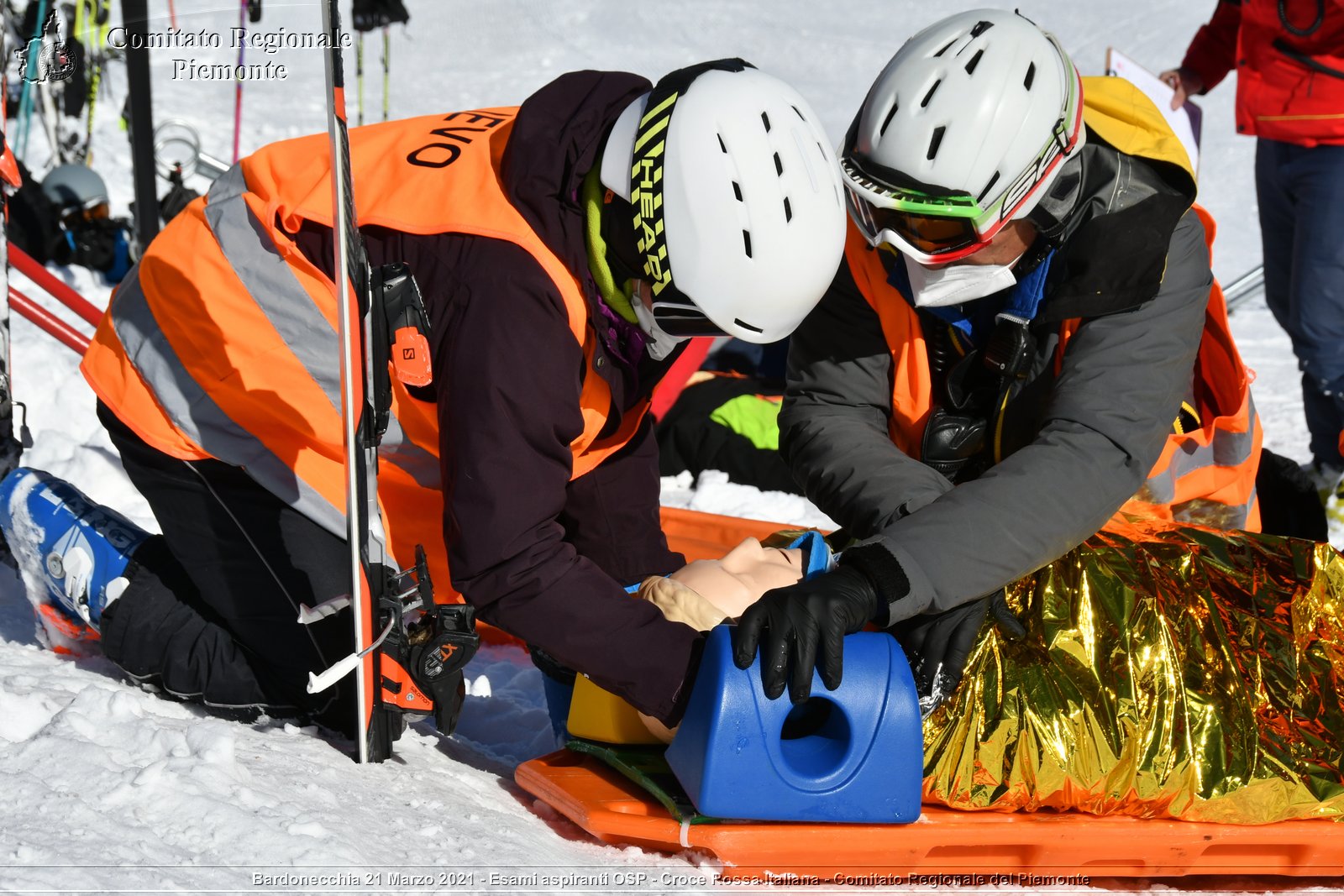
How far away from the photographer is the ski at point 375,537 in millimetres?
2100

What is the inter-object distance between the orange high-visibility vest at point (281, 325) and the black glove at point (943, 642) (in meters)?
0.73

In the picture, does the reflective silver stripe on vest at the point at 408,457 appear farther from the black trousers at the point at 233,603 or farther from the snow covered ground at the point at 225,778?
the snow covered ground at the point at 225,778

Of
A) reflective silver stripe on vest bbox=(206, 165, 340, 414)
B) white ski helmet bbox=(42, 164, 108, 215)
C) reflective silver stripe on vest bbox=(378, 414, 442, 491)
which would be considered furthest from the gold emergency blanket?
white ski helmet bbox=(42, 164, 108, 215)

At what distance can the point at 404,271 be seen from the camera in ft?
6.93

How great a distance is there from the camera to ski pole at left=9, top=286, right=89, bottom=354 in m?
3.86

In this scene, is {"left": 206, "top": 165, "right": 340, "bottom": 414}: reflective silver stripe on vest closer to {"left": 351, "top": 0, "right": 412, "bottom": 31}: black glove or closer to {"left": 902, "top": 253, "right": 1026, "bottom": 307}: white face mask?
{"left": 902, "top": 253, "right": 1026, "bottom": 307}: white face mask

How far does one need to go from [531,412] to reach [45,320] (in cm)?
251

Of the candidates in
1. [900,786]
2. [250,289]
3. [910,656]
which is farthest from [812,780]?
[250,289]

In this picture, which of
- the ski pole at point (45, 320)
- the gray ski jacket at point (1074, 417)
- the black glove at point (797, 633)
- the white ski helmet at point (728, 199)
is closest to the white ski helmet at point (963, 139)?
the gray ski jacket at point (1074, 417)

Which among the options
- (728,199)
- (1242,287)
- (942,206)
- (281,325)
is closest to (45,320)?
(281,325)

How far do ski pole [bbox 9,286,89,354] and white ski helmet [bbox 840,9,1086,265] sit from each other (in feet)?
8.36

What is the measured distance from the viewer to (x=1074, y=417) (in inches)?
97.9

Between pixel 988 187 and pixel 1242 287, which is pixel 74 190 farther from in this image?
pixel 1242 287

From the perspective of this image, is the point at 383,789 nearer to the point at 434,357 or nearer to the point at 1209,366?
the point at 434,357
